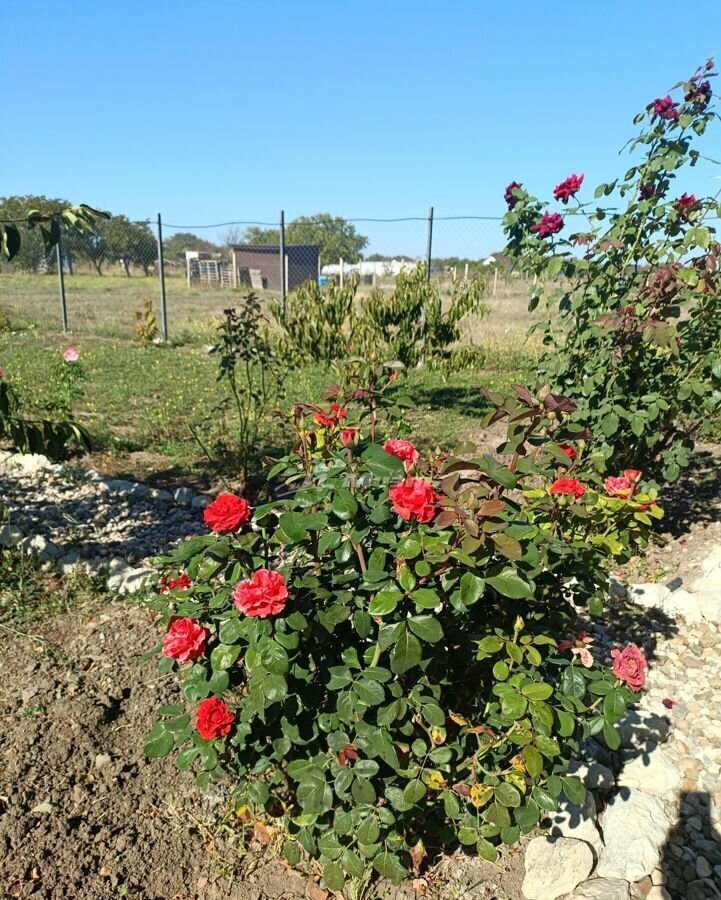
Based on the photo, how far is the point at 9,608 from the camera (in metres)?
2.64

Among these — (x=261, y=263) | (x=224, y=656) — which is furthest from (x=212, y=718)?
(x=261, y=263)

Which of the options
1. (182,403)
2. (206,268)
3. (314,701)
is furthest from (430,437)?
(206,268)

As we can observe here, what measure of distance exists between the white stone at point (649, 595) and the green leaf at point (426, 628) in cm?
210

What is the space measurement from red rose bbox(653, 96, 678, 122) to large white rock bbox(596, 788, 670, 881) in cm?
293

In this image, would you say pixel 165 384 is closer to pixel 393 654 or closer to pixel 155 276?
pixel 393 654

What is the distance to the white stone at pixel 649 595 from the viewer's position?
9.59 feet

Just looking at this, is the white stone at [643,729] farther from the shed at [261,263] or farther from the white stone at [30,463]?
the shed at [261,263]

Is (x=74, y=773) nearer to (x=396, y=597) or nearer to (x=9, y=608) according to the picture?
(x=9, y=608)

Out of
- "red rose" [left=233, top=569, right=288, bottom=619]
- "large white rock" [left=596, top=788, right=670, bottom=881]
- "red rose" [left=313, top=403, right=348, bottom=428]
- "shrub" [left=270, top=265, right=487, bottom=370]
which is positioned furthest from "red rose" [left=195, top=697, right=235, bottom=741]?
"shrub" [left=270, top=265, right=487, bottom=370]

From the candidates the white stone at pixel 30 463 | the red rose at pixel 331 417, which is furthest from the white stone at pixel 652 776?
the white stone at pixel 30 463

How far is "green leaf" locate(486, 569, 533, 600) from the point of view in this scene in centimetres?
118

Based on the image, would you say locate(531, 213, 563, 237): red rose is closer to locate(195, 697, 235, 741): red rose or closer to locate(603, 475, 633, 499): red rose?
locate(603, 475, 633, 499): red rose

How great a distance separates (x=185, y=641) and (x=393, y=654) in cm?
44

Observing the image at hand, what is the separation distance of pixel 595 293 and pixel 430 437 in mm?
2139
